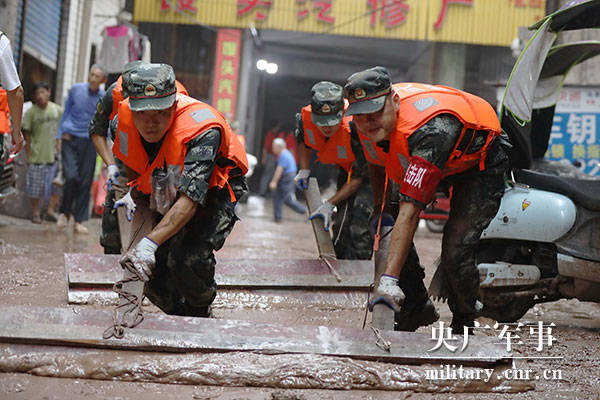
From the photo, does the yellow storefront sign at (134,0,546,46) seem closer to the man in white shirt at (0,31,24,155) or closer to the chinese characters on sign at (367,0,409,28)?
the chinese characters on sign at (367,0,409,28)

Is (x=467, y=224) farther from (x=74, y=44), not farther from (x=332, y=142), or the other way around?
(x=74, y=44)

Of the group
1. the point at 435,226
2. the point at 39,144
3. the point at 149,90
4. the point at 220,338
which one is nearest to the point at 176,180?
the point at 149,90

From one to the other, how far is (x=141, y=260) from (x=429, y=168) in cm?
132

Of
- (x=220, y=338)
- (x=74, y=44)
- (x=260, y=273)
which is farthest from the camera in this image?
(x=74, y=44)

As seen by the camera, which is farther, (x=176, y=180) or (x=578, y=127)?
(x=578, y=127)

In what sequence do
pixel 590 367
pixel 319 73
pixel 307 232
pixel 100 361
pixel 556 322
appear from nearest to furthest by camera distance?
pixel 100 361 < pixel 590 367 < pixel 556 322 < pixel 307 232 < pixel 319 73

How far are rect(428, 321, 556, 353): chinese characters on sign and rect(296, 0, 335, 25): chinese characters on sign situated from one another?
11943 millimetres

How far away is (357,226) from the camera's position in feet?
18.1

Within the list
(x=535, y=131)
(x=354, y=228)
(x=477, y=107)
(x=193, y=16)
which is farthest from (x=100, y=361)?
(x=193, y=16)

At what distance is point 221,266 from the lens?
204 inches

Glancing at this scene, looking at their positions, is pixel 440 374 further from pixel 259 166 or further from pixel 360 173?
pixel 259 166

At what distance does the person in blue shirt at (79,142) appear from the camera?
25.7ft

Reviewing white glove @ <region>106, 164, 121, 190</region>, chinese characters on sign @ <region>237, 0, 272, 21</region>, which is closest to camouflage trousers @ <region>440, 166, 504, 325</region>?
white glove @ <region>106, 164, 121, 190</region>

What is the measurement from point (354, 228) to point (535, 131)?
1.67 metres
